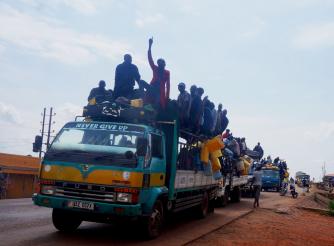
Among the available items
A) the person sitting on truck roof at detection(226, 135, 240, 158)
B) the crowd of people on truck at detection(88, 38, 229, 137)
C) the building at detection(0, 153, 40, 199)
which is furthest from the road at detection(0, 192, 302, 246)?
the building at detection(0, 153, 40, 199)

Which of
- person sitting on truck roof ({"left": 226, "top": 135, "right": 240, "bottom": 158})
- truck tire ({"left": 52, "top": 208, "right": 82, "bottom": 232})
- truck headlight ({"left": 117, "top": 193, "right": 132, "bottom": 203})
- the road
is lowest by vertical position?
the road

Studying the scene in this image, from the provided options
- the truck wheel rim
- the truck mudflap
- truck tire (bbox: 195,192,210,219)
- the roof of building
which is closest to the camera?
the truck mudflap

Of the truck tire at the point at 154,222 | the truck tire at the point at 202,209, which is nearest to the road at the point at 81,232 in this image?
the truck tire at the point at 154,222

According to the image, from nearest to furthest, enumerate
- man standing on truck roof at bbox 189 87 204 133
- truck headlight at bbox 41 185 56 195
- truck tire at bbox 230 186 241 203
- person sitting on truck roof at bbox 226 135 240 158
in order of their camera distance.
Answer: truck headlight at bbox 41 185 56 195, man standing on truck roof at bbox 189 87 204 133, person sitting on truck roof at bbox 226 135 240 158, truck tire at bbox 230 186 241 203

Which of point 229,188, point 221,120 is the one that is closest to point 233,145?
point 229,188

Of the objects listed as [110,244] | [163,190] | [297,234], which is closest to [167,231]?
[163,190]

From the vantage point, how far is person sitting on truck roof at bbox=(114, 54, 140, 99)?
10297 millimetres

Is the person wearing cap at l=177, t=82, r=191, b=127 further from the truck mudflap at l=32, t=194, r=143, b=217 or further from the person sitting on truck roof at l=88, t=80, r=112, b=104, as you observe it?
the truck mudflap at l=32, t=194, r=143, b=217

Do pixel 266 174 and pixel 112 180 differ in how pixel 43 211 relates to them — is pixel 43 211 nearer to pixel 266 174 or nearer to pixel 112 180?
pixel 112 180

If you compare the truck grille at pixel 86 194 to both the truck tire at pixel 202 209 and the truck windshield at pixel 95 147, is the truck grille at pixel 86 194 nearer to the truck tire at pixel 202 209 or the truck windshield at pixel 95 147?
the truck windshield at pixel 95 147

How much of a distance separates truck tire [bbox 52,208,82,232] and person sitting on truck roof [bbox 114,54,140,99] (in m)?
2.94

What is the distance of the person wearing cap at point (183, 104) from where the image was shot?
34.4 ft

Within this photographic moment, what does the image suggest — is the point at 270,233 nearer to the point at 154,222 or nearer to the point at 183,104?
the point at 154,222

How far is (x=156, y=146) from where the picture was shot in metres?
9.20
